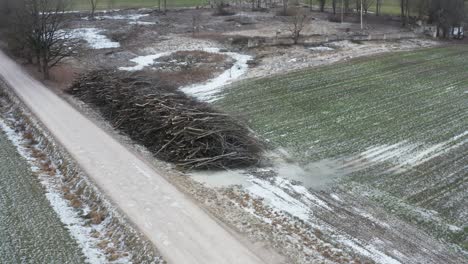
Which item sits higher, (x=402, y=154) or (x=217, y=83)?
(x=217, y=83)

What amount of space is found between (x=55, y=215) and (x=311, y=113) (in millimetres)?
15171

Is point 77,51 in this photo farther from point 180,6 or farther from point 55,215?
point 180,6

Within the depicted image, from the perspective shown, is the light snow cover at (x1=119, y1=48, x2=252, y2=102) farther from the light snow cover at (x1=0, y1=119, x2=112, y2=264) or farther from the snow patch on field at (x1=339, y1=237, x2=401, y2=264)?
the snow patch on field at (x1=339, y1=237, x2=401, y2=264)

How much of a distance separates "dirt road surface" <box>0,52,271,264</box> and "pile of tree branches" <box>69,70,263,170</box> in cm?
140

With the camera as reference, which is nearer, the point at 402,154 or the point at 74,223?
the point at 74,223

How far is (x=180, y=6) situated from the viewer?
239ft

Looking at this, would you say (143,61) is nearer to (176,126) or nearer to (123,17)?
(176,126)

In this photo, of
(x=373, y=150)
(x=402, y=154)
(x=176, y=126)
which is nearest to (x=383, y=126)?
(x=373, y=150)

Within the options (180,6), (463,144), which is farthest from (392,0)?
(463,144)

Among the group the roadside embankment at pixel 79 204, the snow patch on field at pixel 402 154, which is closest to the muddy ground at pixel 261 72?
the roadside embankment at pixel 79 204

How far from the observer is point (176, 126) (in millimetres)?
21641

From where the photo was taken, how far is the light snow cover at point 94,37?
44.2m

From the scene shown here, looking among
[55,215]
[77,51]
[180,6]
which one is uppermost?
[180,6]

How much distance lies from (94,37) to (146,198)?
34.1 meters
